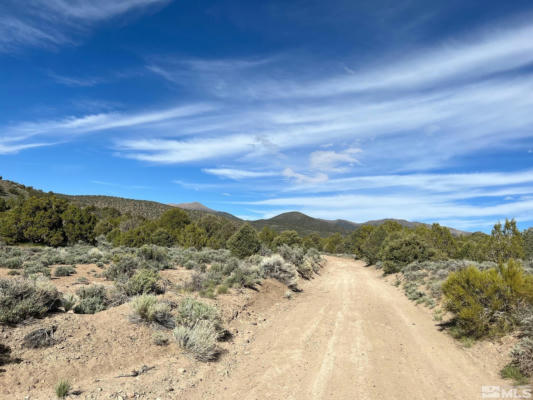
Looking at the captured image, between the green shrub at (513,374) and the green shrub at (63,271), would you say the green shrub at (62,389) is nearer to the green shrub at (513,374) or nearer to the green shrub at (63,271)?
the green shrub at (513,374)

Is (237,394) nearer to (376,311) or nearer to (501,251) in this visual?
(376,311)

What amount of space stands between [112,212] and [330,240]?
5926cm

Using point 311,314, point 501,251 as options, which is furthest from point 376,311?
point 501,251

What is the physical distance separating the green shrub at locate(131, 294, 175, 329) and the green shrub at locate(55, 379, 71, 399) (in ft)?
9.57

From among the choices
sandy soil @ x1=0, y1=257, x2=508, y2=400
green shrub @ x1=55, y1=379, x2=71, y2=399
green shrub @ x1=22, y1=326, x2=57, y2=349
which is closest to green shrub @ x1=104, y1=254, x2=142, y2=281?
sandy soil @ x1=0, y1=257, x2=508, y2=400

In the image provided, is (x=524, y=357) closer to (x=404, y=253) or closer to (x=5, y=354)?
(x=5, y=354)

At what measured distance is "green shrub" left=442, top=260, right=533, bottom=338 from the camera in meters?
8.21

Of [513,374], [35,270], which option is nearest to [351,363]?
[513,374]

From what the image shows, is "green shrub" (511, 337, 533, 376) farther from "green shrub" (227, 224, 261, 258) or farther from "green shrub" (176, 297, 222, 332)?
"green shrub" (227, 224, 261, 258)

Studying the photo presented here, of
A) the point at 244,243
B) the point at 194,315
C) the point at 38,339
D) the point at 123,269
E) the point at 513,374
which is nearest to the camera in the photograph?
the point at 38,339

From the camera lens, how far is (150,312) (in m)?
8.16

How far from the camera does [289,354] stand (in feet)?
25.4

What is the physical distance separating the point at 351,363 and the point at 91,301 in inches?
307

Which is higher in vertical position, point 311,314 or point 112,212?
point 112,212
